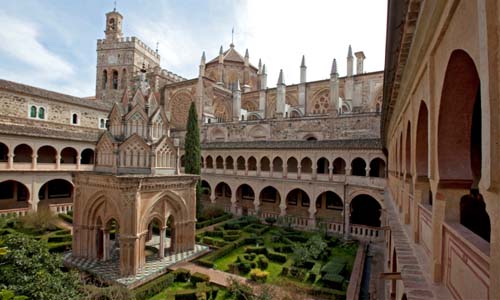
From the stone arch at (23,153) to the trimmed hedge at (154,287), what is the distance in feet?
62.6

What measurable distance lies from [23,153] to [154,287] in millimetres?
20141

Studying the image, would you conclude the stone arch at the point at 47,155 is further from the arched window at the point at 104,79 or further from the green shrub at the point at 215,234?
the arched window at the point at 104,79

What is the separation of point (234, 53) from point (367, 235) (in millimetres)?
32471

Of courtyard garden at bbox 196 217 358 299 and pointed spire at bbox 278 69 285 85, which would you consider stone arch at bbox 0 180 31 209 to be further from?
pointed spire at bbox 278 69 285 85

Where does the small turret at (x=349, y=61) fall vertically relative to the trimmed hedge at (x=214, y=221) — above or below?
above

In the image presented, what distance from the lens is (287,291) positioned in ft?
30.1

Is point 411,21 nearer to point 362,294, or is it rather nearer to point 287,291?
point 287,291

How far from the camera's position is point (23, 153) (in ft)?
73.8

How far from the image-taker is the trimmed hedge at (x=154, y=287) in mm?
9430

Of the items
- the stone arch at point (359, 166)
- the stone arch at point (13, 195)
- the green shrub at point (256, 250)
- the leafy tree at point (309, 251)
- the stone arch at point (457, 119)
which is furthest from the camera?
the stone arch at point (13, 195)

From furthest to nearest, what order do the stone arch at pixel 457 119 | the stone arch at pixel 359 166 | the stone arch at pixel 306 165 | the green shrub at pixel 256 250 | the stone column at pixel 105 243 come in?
the stone arch at pixel 306 165
the stone arch at pixel 359 166
the green shrub at pixel 256 250
the stone column at pixel 105 243
the stone arch at pixel 457 119

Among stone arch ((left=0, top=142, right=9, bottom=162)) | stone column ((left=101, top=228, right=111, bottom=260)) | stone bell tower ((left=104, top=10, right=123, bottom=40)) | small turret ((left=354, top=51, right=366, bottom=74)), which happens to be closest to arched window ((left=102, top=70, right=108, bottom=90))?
stone bell tower ((left=104, top=10, right=123, bottom=40))

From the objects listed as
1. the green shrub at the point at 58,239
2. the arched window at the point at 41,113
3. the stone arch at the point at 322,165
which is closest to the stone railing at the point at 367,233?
the stone arch at the point at 322,165

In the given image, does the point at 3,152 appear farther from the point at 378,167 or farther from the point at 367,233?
the point at 378,167
